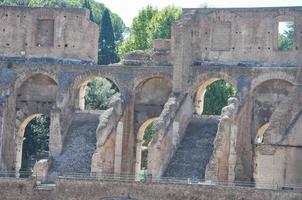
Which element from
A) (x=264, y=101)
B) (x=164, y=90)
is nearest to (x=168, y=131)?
(x=164, y=90)

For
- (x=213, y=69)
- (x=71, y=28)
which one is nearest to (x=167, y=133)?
(x=213, y=69)

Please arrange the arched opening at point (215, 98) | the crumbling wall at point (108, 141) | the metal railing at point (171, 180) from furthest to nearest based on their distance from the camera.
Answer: the arched opening at point (215, 98) < the crumbling wall at point (108, 141) < the metal railing at point (171, 180)

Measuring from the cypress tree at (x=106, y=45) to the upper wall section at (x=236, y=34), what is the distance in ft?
82.3

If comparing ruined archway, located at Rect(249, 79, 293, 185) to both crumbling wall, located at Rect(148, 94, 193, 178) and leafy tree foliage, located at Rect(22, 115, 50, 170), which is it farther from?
leafy tree foliage, located at Rect(22, 115, 50, 170)

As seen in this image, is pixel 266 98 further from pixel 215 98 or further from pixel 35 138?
pixel 35 138

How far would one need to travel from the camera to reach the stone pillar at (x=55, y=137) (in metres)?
44.8

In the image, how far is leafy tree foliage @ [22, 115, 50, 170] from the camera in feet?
185

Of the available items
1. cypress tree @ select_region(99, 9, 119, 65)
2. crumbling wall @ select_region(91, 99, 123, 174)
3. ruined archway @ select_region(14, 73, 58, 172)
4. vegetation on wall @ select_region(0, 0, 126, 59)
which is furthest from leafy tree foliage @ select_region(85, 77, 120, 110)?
crumbling wall @ select_region(91, 99, 123, 174)

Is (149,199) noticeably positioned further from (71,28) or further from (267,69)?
(71,28)

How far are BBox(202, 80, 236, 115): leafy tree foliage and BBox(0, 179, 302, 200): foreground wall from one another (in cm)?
2018

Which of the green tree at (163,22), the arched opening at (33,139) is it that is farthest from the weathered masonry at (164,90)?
the green tree at (163,22)

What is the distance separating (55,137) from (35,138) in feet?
39.7

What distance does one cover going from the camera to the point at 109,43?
237 ft

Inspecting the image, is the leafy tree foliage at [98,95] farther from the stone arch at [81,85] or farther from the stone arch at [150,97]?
the stone arch at [150,97]
